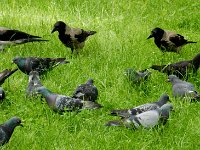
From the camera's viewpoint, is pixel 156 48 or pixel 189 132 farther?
pixel 156 48

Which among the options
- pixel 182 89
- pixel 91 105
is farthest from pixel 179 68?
pixel 91 105

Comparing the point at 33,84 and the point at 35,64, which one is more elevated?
the point at 35,64

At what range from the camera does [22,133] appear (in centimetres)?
770

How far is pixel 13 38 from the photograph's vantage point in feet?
37.3

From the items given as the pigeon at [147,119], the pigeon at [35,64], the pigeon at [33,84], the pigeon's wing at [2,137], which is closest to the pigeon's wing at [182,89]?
the pigeon at [147,119]

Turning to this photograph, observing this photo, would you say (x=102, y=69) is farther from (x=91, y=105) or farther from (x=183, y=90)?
(x=91, y=105)

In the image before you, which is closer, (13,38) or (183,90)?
(183,90)

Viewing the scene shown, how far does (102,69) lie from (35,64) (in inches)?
48.1

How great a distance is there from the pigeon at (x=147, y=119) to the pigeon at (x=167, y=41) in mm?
3700

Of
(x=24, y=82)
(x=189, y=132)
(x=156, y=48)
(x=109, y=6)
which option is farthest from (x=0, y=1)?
(x=189, y=132)

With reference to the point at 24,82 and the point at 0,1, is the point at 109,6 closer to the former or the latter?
the point at 0,1

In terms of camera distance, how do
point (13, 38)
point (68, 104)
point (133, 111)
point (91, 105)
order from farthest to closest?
1. point (13, 38)
2. point (91, 105)
3. point (68, 104)
4. point (133, 111)

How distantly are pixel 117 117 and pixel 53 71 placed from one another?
2.23 m

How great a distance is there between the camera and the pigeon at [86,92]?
343 inches
